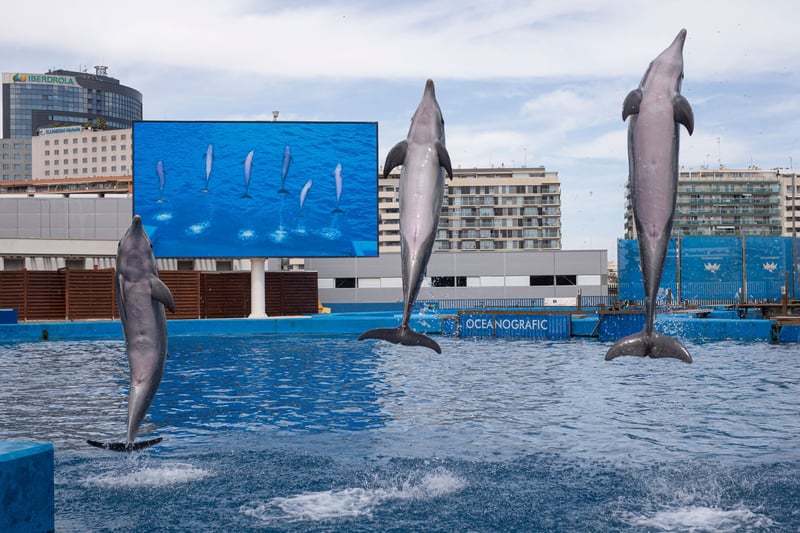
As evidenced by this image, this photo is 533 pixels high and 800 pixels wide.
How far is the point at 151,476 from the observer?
11.3 m

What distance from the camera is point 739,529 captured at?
29.8ft

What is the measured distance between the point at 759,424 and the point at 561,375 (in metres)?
7.22

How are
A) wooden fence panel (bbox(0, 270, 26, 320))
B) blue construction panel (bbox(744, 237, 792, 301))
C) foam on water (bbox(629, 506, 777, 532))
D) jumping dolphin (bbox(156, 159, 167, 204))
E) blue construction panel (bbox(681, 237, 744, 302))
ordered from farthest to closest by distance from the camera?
1. blue construction panel (bbox(744, 237, 792, 301))
2. blue construction panel (bbox(681, 237, 744, 302))
3. wooden fence panel (bbox(0, 270, 26, 320))
4. jumping dolphin (bbox(156, 159, 167, 204))
5. foam on water (bbox(629, 506, 777, 532))

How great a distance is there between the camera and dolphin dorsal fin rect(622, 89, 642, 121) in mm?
4957

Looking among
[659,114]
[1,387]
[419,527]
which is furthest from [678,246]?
[659,114]

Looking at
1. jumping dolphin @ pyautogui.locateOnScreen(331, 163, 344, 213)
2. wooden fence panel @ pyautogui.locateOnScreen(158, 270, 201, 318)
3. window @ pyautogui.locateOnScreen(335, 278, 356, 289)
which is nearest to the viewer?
jumping dolphin @ pyautogui.locateOnScreen(331, 163, 344, 213)

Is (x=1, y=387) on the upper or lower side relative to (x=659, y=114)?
lower

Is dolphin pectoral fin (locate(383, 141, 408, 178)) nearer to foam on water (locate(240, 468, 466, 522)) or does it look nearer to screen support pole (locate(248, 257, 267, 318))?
foam on water (locate(240, 468, 466, 522))

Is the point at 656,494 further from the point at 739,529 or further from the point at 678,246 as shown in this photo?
the point at 678,246

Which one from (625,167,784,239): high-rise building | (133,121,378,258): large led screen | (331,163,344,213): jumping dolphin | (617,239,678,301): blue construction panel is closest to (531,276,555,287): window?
(617,239,678,301): blue construction panel

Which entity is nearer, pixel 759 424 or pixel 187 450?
pixel 187 450

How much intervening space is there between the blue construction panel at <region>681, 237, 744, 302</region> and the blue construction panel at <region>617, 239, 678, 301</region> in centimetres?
57

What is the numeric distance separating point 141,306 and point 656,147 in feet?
15.3

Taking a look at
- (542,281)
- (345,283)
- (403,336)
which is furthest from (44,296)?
(403,336)
